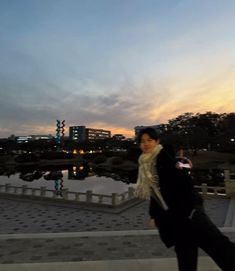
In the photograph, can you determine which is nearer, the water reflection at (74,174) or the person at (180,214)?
the person at (180,214)

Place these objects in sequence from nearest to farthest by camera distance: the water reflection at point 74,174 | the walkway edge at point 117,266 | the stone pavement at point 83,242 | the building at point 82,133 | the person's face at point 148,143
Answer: the person's face at point 148,143 → the walkway edge at point 117,266 → the stone pavement at point 83,242 → the water reflection at point 74,174 → the building at point 82,133

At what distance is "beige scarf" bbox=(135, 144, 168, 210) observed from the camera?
2.97m

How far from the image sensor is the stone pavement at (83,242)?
15.2 ft

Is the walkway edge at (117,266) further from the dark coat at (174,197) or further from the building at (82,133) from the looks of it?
→ the building at (82,133)

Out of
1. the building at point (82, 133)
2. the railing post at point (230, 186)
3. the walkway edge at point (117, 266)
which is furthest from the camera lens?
the building at point (82, 133)

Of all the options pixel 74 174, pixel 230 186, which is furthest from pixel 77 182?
pixel 230 186

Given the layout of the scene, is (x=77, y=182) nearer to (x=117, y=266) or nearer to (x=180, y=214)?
(x=117, y=266)

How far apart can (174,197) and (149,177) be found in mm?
305

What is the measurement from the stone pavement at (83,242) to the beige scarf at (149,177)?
5.73 ft

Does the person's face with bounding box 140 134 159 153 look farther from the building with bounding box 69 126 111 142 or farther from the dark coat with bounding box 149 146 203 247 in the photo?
the building with bounding box 69 126 111 142

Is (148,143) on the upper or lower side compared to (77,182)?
upper

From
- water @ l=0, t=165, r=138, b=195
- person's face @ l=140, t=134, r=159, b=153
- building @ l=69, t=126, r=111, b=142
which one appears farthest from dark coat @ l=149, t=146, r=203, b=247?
building @ l=69, t=126, r=111, b=142

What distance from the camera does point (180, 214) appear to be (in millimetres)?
2836

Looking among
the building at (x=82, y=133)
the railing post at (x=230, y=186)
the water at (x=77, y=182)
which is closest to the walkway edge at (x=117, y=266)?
the railing post at (x=230, y=186)
